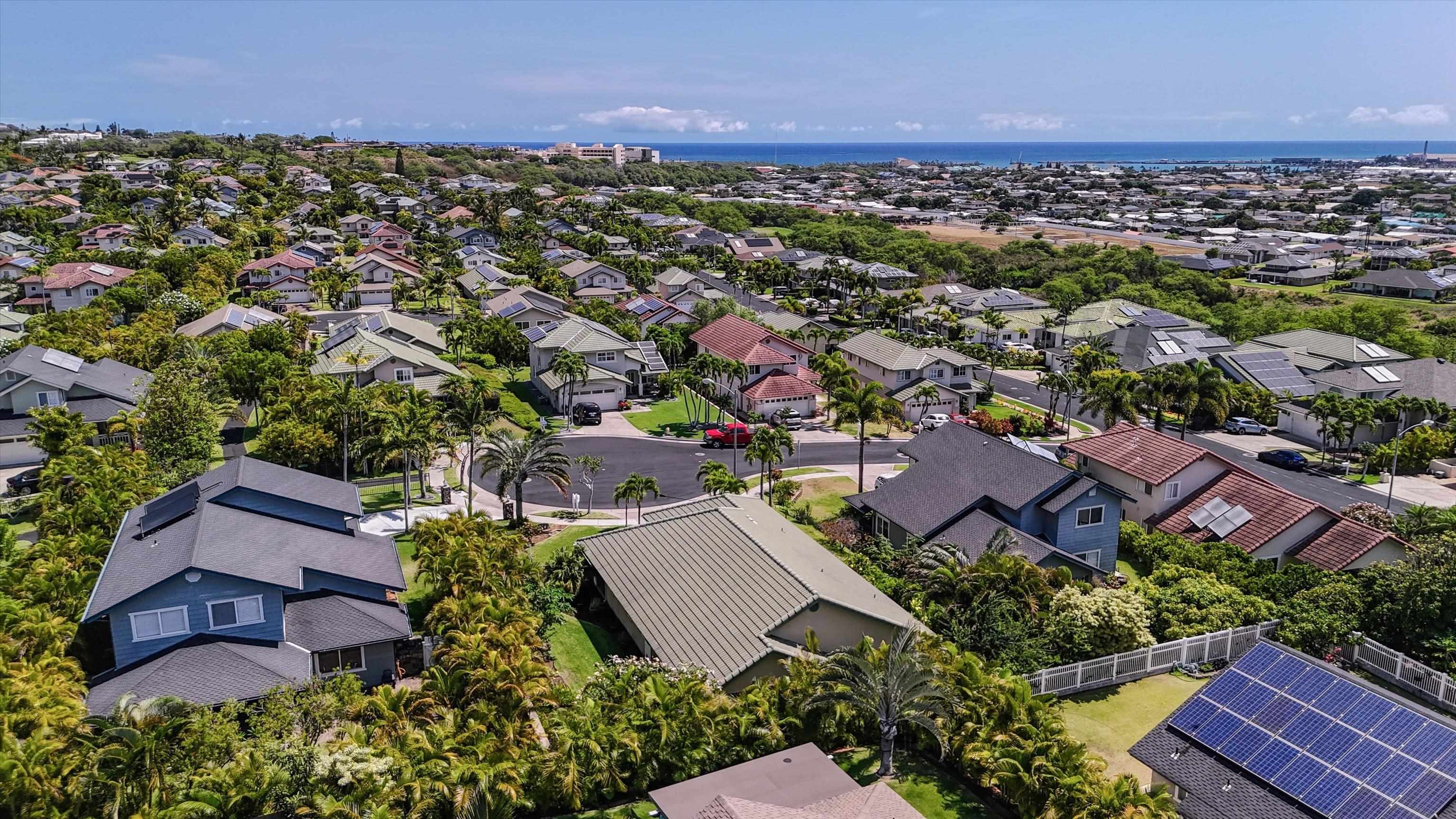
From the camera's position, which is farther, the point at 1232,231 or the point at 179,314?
the point at 1232,231

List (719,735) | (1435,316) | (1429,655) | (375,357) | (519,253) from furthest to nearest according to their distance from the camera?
(519,253)
(1435,316)
(375,357)
(1429,655)
(719,735)

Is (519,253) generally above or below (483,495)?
above

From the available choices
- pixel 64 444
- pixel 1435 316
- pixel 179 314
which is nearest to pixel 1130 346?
pixel 1435 316

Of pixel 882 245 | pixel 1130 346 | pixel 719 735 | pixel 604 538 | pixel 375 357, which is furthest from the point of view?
pixel 882 245

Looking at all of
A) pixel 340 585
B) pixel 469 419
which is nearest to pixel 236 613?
pixel 340 585

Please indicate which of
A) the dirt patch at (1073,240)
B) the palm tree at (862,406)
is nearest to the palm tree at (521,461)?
the palm tree at (862,406)

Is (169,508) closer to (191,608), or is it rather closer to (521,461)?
(191,608)

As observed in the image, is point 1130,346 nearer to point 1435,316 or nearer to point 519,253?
point 1435,316

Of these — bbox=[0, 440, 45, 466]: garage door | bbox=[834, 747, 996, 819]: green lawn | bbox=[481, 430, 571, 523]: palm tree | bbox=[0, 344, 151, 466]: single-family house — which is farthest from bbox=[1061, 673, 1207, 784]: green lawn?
bbox=[0, 440, 45, 466]: garage door
